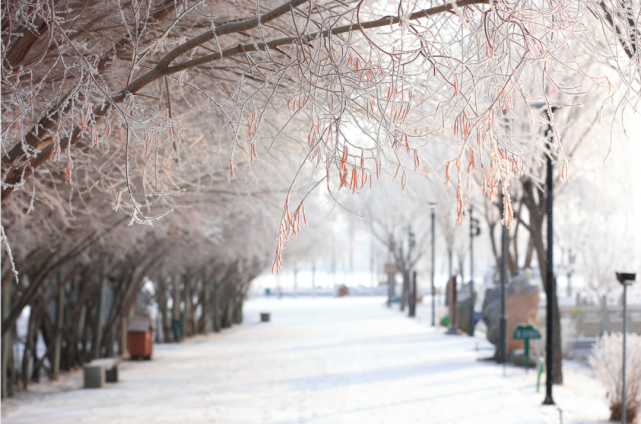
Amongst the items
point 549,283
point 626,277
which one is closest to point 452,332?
point 549,283

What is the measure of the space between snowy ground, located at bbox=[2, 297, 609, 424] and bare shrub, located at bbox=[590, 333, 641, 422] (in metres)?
0.43

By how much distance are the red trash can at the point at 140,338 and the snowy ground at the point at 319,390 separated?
0.52m

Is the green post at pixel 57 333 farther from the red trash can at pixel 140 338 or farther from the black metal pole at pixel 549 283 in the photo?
the black metal pole at pixel 549 283

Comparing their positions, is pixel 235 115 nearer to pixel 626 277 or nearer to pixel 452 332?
pixel 626 277

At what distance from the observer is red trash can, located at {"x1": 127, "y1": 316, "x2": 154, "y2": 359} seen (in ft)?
57.5

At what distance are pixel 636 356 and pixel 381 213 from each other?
28.3 metres

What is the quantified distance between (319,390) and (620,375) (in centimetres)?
509

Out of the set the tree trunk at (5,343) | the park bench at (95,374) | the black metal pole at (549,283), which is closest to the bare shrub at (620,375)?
the black metal pole at (549,283)

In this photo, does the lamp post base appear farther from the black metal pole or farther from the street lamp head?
the street lamp head

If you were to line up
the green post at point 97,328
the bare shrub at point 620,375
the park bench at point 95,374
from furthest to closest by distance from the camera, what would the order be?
the green post at point 97,328 → the park bench at point 95,374 → the bare shrub at point 620,375

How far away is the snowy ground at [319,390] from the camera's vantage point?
10.0m

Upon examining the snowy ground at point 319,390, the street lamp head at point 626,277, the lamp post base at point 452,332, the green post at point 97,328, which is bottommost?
the lamp post base at point 452,332

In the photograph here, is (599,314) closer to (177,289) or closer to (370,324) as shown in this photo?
(370,324)

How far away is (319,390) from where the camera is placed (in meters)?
12.1
